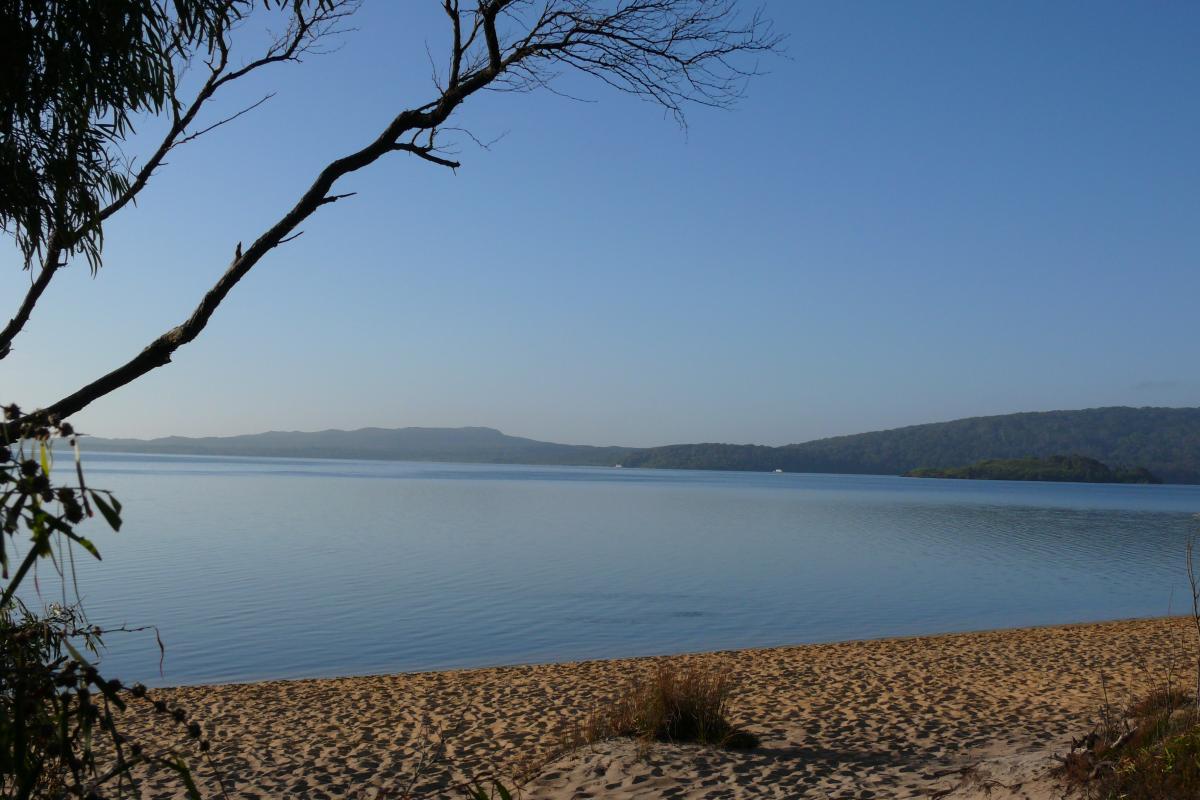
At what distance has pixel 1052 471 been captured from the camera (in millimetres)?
170375

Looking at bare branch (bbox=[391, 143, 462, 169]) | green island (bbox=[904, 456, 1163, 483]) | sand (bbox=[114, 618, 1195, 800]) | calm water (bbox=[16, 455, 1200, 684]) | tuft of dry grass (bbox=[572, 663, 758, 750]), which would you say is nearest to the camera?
bare branch (bbox=[391, 143, 462, 169])

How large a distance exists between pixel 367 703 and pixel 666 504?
180 feet

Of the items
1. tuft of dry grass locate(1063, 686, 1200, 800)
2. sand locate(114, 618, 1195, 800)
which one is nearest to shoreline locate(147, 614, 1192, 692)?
sand locate(114, 618, 1195, 800)

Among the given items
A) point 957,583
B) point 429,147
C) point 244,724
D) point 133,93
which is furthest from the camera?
point 957,583

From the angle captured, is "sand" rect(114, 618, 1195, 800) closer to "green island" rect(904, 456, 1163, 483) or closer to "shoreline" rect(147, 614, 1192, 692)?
"shoreline" rect(147, 614, 1192, 692)

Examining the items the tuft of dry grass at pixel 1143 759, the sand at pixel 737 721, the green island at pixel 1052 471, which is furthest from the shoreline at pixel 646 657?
the green island at pixel 1052 471

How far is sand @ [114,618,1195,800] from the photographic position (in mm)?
7242

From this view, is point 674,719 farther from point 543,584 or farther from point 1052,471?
point 1052,471

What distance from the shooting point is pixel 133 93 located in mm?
3643

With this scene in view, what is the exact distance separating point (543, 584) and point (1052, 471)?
167 m

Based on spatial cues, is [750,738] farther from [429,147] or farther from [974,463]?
[974,463]

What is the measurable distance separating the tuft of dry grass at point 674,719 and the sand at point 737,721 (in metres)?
0.22

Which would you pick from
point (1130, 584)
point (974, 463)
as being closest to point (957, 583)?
point (1130, 584)

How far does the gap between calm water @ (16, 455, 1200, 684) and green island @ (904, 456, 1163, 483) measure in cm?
12863
